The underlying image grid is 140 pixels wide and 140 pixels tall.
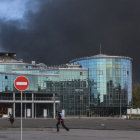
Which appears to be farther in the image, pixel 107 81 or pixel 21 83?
pixel 107 81

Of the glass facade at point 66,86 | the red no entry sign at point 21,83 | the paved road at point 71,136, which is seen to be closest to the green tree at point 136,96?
the glass facade at point 66,86

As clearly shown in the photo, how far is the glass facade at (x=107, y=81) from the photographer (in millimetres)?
115062

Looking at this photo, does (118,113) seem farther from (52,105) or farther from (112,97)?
(52,105)

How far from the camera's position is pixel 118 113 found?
11538 centimetres

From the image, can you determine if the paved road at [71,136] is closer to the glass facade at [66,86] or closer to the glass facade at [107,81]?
the glass facade at [66,86]

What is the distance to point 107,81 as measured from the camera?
116 m

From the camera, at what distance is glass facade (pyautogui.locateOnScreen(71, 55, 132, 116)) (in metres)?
115

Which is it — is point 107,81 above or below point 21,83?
above

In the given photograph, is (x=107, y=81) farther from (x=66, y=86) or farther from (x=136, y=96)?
(x=136, y=96)

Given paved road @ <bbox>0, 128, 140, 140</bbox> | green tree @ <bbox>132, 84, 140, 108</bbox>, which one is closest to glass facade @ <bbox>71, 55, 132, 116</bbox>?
green tree @ <bbox>132, 84, 140, 108</bbox>

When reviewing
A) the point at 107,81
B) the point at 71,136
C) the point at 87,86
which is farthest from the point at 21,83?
the point at 107,81

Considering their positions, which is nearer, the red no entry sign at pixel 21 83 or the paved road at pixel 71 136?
the red no entry sign at pixel 21 83

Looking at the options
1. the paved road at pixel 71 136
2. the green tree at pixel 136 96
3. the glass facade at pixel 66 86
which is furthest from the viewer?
the green tree at pixel 136 96

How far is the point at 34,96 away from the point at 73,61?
22894 mm
